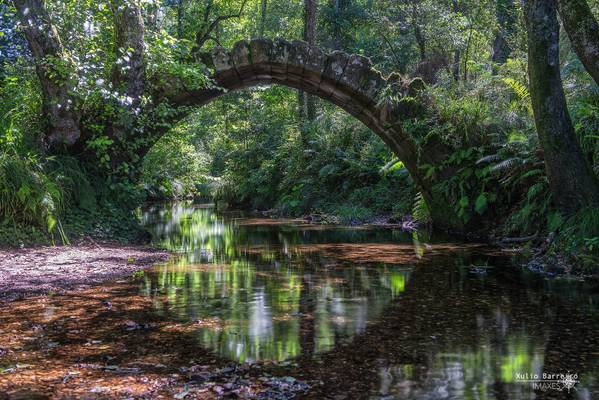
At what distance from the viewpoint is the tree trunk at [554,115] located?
7176 millimetres

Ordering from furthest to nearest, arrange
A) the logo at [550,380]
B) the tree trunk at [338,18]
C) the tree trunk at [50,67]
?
1. the tree trunk at [338,18]
2. the tree trunk at [50,67]
3. the logo at [550,380]

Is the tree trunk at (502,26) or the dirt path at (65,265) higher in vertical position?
the tree trunk at (502,26)

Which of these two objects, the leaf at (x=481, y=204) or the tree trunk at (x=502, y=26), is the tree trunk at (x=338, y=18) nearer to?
the tree trunk at (x=502, y=26)

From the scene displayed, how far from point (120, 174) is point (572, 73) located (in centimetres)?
889

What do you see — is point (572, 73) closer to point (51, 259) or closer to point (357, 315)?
point (357, 315)

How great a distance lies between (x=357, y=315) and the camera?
14.9 ft

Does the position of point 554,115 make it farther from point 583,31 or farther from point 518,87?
point 518,87

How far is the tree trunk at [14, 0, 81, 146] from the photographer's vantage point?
28.7 ft

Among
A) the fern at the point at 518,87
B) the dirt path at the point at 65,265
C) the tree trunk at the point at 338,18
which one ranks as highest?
the tree trunk at the point at 338,18

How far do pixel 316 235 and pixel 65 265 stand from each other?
19.4ft

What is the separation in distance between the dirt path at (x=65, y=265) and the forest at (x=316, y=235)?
0.06 m

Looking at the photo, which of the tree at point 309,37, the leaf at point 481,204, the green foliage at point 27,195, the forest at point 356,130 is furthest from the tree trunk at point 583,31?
the tree at point 309,37

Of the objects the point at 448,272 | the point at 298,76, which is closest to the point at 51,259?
the point at 448,272

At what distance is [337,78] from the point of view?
12.0m
